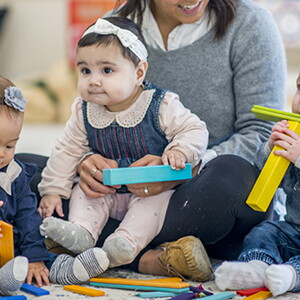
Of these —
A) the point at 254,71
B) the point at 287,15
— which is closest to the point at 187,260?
the point at 254,71

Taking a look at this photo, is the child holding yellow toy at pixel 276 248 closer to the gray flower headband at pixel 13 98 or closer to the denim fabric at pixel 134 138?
the denim fabric at pixel 134 138

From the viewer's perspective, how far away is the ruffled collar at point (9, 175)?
55.1 inches

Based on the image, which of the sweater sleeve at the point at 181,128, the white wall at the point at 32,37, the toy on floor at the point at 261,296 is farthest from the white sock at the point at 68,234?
the white wall at the point at 32,37

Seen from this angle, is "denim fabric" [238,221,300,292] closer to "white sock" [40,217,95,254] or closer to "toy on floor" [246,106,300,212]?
"toy on floor" [246,106,300,212]

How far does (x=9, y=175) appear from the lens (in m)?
1.41

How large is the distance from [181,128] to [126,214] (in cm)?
22

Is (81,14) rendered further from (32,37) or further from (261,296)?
(261,296)

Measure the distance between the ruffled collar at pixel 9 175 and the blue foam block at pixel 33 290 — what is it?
0.62 ft

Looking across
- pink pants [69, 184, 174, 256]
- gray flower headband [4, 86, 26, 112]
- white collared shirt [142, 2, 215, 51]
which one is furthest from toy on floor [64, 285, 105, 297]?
white collared shirt [142, 2, 215, 51]

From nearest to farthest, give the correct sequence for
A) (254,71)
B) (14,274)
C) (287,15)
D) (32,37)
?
(14,274) < (254,71) < (287,15) < (32,37)

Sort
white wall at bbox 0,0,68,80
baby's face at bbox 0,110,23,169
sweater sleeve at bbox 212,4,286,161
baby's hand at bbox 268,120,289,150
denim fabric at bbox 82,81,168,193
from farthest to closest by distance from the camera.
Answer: white wall at bbox 0,0,68,80, sweater sleeve at bbox 212,4,286,161, denim fabric at bbox 82,81,168,193, baby's hand at bbox 268,120,289,150, baby's face at bbox 0,110,23,169

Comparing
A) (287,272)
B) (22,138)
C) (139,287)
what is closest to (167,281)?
(139,287)

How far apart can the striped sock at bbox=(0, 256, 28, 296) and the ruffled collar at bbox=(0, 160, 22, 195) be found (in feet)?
0.60

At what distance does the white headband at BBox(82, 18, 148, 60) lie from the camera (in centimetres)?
152
